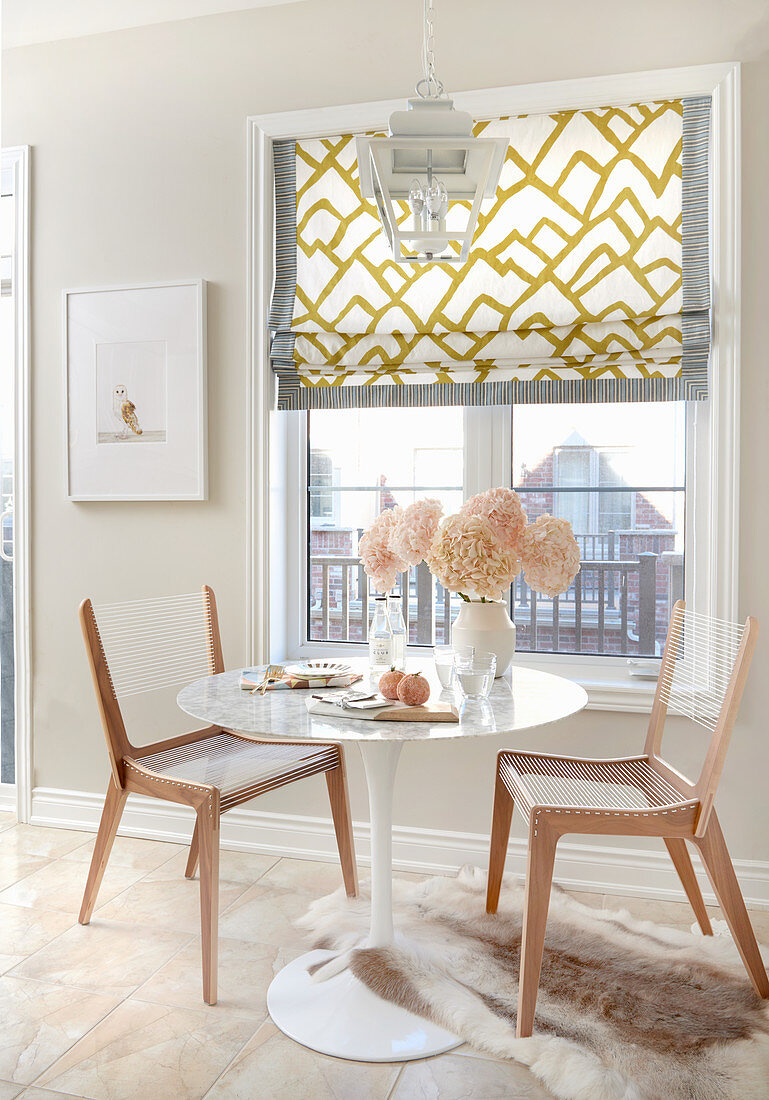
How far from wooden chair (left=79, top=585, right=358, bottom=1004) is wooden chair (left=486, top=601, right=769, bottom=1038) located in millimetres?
545

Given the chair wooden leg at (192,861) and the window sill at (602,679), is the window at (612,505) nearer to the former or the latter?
the window sill at (602,679)

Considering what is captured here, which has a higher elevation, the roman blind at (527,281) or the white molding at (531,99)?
the white molding at (531,99)

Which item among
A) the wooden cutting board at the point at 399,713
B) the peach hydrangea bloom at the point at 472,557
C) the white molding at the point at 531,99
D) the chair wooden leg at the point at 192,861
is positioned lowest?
the chair wooden leg at the point at 192,861

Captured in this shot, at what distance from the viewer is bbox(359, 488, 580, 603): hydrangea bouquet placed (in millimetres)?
1977

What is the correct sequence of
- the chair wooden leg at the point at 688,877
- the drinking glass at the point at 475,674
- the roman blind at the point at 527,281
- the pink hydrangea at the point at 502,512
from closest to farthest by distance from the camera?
the drinking glass at the point at 475,674, the pink hydrangea at the point at 502,512, the chair wooden leg at the point at 688,877, the roman blind at the point at 527,281

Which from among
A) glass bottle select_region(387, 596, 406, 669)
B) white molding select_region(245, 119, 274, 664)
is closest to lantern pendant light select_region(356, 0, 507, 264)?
glass bottle select_region(387, 596, 406, 669)

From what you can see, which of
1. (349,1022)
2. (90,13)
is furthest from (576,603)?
(90,13)

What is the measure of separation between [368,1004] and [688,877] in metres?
Result: 0.87

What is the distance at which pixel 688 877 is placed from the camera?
2.13 m

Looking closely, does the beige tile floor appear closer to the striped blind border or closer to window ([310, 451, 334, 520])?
window ([310, 451, 334, 520])

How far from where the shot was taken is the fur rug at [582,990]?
1.67 m

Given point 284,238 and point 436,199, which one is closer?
point 436,199

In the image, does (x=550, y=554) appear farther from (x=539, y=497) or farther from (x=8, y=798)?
(x=8, y=798)

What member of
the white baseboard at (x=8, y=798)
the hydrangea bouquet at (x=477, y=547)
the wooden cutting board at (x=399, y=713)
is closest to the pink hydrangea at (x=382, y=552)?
the hydrangea bouquet at (x=477, y=547)
